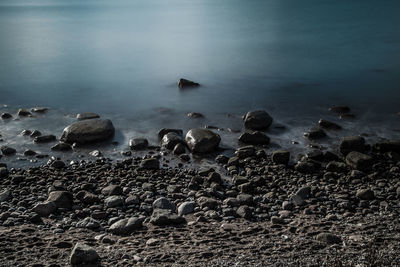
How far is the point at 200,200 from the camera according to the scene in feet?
28.8

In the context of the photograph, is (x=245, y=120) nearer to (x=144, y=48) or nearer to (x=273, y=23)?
(x=144, y=48)

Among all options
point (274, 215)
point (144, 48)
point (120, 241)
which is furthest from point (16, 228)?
point (144, 48)

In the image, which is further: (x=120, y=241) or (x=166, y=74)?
(x=166, y=74)

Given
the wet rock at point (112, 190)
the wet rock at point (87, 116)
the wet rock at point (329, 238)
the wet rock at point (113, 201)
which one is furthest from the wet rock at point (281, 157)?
the wet rock at point (87, 116)

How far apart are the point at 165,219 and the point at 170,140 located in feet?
15.0

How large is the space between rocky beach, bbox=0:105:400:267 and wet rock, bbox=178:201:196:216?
20mm

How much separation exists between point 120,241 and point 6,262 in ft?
5.26

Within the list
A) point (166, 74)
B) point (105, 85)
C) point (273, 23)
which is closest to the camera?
point (105, 85)

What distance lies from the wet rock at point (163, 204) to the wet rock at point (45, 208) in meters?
1.79

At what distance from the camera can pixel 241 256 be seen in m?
6.48

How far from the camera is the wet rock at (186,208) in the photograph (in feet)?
27.3

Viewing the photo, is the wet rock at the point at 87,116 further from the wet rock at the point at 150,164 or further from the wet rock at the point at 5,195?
the wet rock at the point at 5,195

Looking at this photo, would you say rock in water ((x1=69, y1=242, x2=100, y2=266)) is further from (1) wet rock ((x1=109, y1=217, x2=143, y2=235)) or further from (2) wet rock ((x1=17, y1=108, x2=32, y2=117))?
(2) wet rock ((x1=17, y1=108, x2=32, y2=117))

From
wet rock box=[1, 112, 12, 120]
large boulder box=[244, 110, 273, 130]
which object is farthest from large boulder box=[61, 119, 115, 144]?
A: large boulder box=[244, 110, 273, 130]
